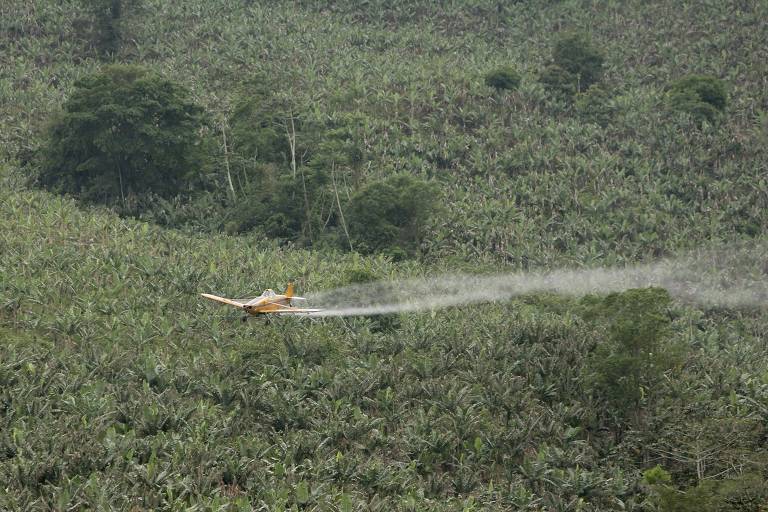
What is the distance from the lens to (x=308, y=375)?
Result: 112ft

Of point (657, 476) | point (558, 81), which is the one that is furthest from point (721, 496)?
point (558, 81)

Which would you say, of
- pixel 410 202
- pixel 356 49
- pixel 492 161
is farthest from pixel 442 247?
pixel 356 49

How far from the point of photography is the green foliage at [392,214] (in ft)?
182

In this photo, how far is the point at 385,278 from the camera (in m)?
45.7

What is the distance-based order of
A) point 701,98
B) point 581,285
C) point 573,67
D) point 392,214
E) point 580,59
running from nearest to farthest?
point 581,285
point 392,214
point 701,98
point 580,59
point 573,67

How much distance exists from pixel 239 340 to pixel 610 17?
218ft

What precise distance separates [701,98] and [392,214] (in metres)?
28.8

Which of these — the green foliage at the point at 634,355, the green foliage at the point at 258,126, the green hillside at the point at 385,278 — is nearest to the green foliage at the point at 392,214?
Answer: the green hillside at the point at 385,278

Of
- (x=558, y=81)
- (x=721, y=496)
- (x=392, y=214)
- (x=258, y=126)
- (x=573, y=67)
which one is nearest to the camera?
(x=721, y=496)

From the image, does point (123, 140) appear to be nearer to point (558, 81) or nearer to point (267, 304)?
point (267, 304)

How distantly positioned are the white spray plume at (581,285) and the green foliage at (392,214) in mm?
6485

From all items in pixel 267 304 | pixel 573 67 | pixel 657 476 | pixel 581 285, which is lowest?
pixel 581 285

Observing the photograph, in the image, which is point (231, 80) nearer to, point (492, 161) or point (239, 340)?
point (492, 161)

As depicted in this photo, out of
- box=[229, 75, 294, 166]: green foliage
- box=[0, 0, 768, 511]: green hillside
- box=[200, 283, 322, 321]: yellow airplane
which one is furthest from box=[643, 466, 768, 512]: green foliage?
box=[229, 75, 294, 166]: green foliage
